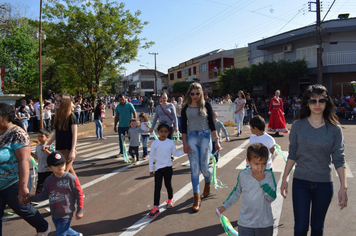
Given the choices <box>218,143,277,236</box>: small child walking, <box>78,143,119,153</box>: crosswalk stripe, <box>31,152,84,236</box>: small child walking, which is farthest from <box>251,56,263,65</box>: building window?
<box>31,152,84,236</box>: small child walking

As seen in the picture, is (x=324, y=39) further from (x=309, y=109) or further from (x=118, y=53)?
(x=309, y=109)

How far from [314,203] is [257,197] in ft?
2.03

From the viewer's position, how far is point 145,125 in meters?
8.94

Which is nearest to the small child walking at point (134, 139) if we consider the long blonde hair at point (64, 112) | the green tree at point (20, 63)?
the long blonde hair at point (64, 112)

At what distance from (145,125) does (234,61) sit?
1389 inches

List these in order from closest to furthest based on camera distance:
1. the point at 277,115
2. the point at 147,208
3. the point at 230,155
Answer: the point at 147,208
the point at 230,155
the point at 277,115

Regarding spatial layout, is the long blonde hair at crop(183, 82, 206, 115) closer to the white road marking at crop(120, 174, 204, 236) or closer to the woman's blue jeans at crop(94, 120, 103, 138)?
the white road marking at crop(120, 174, 204, 236)

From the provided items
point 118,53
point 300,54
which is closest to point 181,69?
point 300,54

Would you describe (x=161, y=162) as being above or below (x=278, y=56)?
below

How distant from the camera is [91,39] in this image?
2227cm

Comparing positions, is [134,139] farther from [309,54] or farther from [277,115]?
[309,54]

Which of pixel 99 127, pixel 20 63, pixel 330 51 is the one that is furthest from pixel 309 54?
pixel 20 63

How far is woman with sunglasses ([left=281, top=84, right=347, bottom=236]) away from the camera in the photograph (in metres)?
2.91

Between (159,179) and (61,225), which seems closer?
(61,225)
